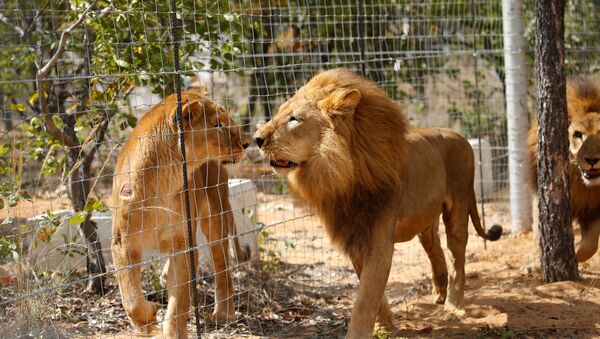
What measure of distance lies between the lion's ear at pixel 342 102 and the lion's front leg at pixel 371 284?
25.8 inches

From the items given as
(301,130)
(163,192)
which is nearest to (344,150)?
(301,130)

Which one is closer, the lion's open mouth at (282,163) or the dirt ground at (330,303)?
the lion's open mouth at (282,163)

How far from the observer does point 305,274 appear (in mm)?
6336

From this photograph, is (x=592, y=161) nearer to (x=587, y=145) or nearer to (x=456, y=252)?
(x=587, y=145)

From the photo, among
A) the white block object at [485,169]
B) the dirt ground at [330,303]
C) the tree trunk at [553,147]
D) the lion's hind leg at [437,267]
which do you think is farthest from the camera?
the white block object at [485,169]

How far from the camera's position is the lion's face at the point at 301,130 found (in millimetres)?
3975

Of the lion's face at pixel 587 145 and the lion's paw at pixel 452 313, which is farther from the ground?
the lion's face at pixel 587 145

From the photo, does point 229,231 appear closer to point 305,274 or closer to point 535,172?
point 305,274

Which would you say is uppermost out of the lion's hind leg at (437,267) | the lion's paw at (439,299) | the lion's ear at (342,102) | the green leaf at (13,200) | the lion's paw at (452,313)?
the lion's ear at (342,102)

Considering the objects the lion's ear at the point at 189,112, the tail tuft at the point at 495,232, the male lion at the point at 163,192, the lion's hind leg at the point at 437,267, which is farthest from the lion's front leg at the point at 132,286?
the tail tuft at the point at 495,232

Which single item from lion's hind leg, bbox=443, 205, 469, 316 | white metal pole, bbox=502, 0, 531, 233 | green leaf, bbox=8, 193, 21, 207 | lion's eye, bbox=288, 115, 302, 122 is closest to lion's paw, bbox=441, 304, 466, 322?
lion's hind leg, bbox=443, 205, 469, 316

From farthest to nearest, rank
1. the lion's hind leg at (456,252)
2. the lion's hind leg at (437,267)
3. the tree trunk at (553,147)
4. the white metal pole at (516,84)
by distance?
the white metal pole at (516,84) < the lion's hind leg at (437,267) < the tree trunk at (553,147) < the lion's hind leg at (456,252)

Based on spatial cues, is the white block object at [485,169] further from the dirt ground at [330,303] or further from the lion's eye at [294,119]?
the lion's eye at [294,119]

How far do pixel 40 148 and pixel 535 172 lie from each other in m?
3.58
